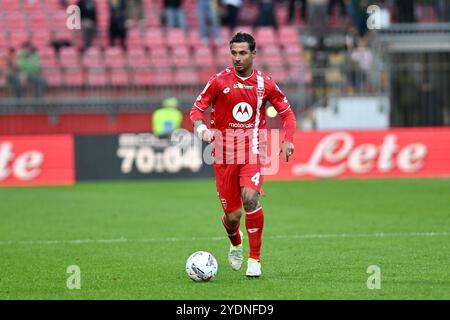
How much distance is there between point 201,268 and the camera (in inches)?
381

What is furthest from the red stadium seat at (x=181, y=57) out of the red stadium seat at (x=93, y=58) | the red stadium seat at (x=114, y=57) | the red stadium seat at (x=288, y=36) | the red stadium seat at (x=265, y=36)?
the red stadium seat at (x=288, y=36)

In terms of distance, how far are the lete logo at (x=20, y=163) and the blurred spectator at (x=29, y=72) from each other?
3.00 m

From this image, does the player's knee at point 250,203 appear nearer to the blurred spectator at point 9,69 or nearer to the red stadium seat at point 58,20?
the blurred spectator at point 9,69

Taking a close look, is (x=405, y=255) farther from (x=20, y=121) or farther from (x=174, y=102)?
(x=20, y=121)

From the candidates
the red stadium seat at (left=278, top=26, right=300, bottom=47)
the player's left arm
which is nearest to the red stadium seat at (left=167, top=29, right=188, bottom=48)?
the red stadium seat at (left=278, top=26, right=300, bottom=47)

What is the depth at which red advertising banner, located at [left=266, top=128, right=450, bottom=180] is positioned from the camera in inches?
969

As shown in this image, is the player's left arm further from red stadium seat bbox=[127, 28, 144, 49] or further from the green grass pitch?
red stadium seat bbox=[127, 28, 144, 49]

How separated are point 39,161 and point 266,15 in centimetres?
895

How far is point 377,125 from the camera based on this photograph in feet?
90.4

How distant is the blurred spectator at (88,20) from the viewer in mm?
28578

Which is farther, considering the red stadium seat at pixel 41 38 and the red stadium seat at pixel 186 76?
the red stadium seat at pixel 41 38

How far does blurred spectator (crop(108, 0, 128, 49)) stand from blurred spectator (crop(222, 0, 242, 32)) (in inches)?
118

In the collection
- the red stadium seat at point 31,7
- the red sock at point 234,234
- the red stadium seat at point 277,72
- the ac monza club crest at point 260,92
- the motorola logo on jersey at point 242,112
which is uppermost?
the red stadium seat at point 31,7

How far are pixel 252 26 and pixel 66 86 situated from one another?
20.1 ft
